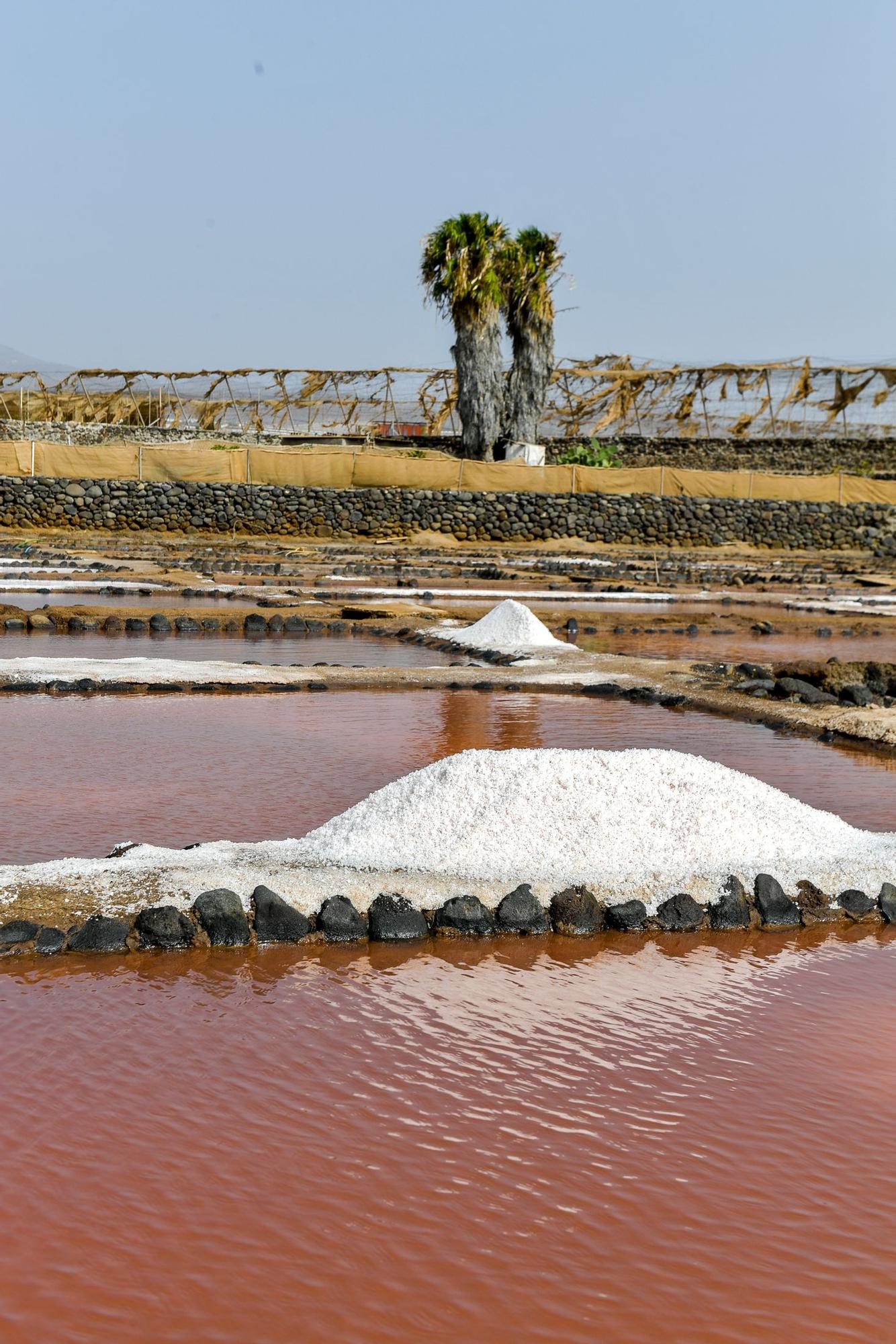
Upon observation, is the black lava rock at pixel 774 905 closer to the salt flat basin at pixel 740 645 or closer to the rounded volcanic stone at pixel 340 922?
the rounded volcanic stone at pixel 340 922

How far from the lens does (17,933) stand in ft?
14.5

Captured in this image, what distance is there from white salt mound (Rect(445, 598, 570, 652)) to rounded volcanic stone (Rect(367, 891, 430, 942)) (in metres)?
8.69

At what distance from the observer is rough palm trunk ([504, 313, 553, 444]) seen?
42125mm

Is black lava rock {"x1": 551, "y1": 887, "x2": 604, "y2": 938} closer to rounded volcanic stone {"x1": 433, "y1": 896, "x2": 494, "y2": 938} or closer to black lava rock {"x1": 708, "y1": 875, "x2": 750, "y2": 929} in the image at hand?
rounded volcanic stone {"x1": 433, "y1": 896, "x2": 494, "y2": 938}

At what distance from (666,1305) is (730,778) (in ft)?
10.7

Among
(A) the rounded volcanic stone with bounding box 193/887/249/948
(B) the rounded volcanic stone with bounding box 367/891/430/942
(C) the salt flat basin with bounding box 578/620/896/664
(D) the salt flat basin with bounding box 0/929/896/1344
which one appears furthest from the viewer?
(C) the salt flat basin with bounding box 578/620/896/664

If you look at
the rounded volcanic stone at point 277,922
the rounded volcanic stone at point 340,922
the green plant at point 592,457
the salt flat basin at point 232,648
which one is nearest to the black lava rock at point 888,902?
the rounded volcanic stone at point 340,922

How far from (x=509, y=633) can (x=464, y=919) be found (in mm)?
9075

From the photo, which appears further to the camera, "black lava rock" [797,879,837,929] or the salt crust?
"black lava rock" [797,879,837,929]

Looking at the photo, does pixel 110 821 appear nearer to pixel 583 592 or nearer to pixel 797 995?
pixel 797 995

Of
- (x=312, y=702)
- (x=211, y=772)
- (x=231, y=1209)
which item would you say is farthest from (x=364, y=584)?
(x=231, y=1209)

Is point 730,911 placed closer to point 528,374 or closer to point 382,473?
point 382,473

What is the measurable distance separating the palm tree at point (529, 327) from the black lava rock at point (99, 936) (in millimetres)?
A: 38757

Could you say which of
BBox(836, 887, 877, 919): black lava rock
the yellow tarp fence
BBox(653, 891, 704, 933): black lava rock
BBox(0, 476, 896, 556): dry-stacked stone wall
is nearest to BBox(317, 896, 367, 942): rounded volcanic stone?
BBox(653, 891, 704, 933): black lava rock
